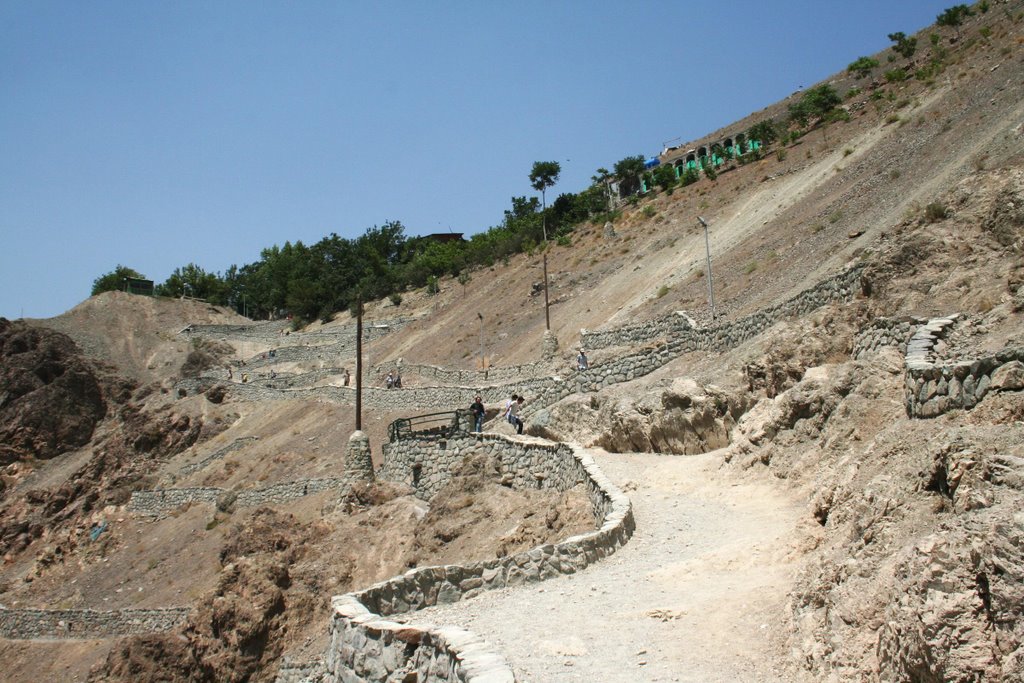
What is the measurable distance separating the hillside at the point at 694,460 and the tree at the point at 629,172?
70.8 feet

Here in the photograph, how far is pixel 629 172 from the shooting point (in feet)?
262

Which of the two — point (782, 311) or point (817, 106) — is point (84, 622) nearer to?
point (782, 311)

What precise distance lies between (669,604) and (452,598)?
2867 mm

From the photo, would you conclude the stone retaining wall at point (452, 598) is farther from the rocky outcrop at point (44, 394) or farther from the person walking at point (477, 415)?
the rocky outcrop at point (44, 394)

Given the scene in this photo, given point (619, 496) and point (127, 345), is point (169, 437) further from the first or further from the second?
point (619, 496)

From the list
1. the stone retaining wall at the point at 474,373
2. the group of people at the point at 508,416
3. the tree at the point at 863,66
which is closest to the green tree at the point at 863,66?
the tree at the point at 863,66

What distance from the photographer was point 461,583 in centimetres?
1066

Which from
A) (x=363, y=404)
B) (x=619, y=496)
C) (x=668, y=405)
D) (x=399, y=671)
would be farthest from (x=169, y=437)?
(x=399, y=671)

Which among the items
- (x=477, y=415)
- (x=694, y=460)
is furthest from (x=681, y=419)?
(x=477, y=415)

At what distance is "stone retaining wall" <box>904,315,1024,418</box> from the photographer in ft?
26.6

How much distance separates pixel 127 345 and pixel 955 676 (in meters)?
72.9

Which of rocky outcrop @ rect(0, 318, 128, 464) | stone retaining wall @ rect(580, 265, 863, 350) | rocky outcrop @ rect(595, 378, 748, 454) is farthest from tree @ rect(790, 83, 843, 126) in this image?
rocky outcrop @ rect(595, 378, 748, 454)

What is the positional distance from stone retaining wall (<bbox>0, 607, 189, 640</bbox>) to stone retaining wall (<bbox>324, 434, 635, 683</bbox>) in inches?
544

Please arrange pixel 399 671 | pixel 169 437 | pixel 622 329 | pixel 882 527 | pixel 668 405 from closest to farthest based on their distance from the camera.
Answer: pixel 882 527 → pixel 399 671 → pixel 668 405 → pixel 622 329 → pixel 169 437
